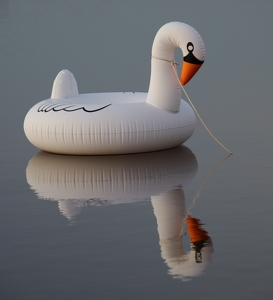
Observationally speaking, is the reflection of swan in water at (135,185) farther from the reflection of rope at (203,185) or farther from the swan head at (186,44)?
the swan head at (186,44)

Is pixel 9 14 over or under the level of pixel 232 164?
over

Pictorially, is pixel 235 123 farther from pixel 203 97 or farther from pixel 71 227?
pixel 71 227

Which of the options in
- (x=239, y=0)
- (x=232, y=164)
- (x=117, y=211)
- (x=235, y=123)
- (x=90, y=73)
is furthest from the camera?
(x=239, y=0)

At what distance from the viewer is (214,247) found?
6.89m

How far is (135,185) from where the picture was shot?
8.90 metres

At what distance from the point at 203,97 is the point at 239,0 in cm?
1892

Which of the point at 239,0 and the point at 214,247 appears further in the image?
the point at 239,0

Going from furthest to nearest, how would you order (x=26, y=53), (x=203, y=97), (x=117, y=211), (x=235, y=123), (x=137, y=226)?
1. (x=26, y=53)
2. (x=203, y=97)
3. (x=235, y=123)
4. (x=117, y=211)
5. (x=137, y=226)

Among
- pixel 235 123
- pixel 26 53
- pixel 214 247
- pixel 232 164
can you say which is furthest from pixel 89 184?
pixel 26 53

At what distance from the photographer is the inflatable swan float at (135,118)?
9.98m

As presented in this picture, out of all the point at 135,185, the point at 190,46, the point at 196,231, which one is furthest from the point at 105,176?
the point at 196,231

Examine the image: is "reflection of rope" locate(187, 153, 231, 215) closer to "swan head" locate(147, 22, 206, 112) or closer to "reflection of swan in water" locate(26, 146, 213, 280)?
"reflection of swan in water" locate(26, 146, 213, 280)

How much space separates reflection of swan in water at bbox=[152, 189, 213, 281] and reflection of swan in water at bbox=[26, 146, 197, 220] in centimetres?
33

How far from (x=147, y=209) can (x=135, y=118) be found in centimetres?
221
